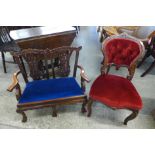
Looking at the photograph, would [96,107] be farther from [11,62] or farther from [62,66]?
[11,62]

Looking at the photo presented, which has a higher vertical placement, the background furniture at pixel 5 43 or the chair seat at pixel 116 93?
the background furniture at pixel 5 43

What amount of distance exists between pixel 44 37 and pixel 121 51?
0.99 metres

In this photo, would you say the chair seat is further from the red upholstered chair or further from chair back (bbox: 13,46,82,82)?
chair back (bbox: 13,46,82,82)

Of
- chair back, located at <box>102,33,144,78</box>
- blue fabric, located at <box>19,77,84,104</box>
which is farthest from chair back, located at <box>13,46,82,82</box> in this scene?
chair back, located at <box>102,33,144,78</box>

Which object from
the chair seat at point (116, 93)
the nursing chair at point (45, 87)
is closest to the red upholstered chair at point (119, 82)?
the chair seat at point (116, 93)

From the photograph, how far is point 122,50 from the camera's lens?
6.55 ft

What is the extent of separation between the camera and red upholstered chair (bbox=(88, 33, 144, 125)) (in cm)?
175

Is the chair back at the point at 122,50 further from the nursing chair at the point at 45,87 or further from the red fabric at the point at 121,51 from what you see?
the nursing chair at the point at 45,87

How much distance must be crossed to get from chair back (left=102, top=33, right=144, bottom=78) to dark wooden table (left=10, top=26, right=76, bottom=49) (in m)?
0.50

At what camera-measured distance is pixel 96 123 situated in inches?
81.7

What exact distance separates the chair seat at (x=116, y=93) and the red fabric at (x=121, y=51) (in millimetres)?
246

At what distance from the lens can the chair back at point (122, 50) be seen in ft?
6.21

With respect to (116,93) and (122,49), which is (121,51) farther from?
(116,93)

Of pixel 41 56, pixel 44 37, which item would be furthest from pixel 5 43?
pixel 41 56
